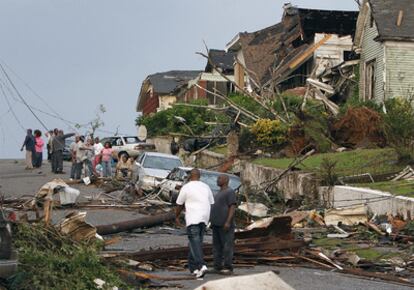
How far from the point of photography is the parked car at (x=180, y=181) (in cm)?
2756

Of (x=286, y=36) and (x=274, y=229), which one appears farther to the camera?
(x=286, y=36)

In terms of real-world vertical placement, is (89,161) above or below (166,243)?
above

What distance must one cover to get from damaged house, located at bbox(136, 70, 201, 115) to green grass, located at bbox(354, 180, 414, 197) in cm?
5267

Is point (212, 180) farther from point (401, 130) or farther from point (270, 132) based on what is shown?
point (270, 132)

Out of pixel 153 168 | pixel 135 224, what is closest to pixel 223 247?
pixel 135 224

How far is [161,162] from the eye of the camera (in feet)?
111

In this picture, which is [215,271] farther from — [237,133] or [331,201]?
[237,133]

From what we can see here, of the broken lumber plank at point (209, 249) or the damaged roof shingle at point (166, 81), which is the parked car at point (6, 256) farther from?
the damaged roof shingle at point (166, 81)

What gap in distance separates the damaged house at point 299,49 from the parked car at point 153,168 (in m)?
11.6

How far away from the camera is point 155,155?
34.3 metres

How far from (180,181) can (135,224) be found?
635 cm

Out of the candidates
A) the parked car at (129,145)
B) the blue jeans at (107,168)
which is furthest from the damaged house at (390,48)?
the parked car at (129,145)

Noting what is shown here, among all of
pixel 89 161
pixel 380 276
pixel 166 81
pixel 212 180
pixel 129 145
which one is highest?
pixel 166 81

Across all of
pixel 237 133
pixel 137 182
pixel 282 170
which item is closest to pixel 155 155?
pixel 137 182
